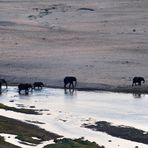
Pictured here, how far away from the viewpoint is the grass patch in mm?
27547

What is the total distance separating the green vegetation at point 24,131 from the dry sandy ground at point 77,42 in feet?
46.8

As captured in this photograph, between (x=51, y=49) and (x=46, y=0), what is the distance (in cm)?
4613

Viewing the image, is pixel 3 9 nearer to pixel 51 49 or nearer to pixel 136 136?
pixel 51 49

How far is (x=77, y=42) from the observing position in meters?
62.3

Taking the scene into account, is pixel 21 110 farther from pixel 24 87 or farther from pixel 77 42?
pixel 77 42

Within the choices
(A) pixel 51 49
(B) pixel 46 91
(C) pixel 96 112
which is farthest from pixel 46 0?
(C) pixel 96 112

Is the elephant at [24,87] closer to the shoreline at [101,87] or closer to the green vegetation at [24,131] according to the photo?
the shoreline at [101,87]

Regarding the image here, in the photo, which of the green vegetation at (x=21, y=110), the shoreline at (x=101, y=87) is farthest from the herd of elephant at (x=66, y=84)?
the green vegetation at (x=21, y=110)

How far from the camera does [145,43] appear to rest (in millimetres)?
59219

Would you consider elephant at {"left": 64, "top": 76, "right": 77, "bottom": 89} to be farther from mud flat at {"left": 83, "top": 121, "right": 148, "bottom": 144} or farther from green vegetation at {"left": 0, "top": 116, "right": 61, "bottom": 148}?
green vegetation at {"left": 0, "top": 116, "right": 61, "bottom": 148}

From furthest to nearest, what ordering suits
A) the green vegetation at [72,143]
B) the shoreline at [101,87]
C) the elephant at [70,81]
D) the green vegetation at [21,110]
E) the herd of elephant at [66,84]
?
the elephant at [70,81] → the shoreline at [101,87] → the herd of elephant at [66,84] → the green vegetation at [21,110] → the green vegetation at [72,143]

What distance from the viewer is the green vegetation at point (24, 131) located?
90.4ft

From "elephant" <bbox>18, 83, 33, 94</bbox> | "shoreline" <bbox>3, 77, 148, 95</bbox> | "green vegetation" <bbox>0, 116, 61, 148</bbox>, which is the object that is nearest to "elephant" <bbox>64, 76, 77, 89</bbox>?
"shoreline" <bbox>3, 77, 148, 95</bbox>

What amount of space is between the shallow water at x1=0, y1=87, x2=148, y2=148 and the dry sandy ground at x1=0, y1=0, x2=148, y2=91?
3925mm
